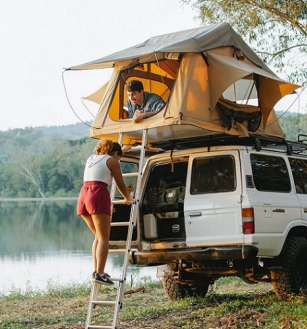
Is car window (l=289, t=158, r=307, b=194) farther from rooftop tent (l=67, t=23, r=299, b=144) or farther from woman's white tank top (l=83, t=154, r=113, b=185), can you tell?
woman's white tank top (l=83, t=154, r=113, b=185)

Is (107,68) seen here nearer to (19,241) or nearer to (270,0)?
(270,0)

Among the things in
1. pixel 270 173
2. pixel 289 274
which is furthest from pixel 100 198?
pixel 289 274

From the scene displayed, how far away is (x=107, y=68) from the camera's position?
9766mm

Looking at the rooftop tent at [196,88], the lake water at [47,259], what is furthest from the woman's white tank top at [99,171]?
the lake water at [47,259]

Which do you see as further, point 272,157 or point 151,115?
point 272,157

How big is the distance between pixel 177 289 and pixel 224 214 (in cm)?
190

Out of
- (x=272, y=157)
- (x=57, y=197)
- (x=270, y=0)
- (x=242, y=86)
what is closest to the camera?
(x=272, y=157)

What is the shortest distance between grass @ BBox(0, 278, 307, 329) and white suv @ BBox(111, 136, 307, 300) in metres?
0.41

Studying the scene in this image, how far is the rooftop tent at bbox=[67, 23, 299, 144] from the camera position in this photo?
8.67 m

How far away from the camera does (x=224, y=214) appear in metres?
8.66

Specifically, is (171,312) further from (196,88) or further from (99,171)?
(196,88)

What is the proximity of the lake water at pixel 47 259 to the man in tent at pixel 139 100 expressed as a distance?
623cm

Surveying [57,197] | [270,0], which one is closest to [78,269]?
[270,0]

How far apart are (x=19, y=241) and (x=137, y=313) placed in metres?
27.9
